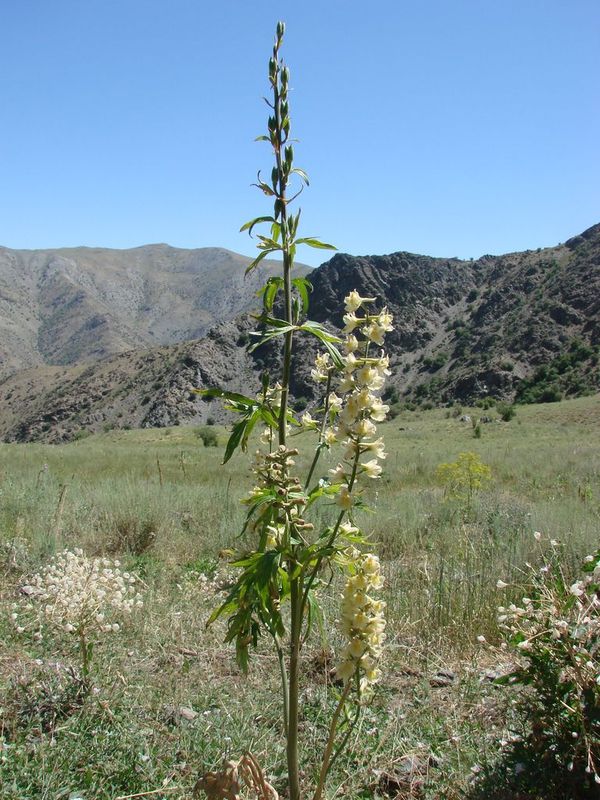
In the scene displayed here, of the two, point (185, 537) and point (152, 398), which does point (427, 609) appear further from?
point (152, 398)

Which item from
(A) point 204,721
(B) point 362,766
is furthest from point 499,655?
(A) point 204,721

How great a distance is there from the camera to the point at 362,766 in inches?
99.0

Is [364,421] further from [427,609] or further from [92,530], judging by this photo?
[92,530]

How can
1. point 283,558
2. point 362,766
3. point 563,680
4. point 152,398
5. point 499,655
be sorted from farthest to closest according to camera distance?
point 152,398, point 499,655, point 362,766, point 563,680, point 283,558

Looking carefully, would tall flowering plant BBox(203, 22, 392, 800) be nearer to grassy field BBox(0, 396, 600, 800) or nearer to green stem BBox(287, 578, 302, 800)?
green stem BBox(287, 578, 302, 800)

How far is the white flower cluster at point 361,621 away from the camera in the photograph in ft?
5.77

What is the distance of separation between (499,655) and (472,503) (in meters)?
4.16

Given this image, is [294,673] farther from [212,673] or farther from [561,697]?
[212,673]

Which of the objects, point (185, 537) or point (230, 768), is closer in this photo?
point (230, 768)

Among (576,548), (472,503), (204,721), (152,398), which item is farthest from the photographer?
(152,398)

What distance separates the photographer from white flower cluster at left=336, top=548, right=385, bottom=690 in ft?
5.77

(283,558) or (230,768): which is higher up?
(283,558)

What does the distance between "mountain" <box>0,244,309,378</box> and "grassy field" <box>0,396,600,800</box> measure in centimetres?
13141

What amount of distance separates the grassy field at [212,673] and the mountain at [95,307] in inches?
5174
